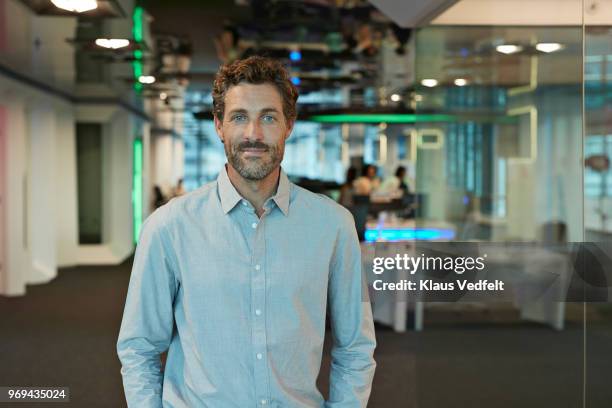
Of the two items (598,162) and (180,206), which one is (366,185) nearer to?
(598,162)

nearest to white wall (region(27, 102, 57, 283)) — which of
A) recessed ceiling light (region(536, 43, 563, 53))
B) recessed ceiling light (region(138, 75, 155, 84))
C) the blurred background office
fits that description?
the blurred background office

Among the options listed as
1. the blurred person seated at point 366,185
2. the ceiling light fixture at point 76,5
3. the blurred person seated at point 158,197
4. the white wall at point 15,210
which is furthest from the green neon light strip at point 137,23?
the blurred person seated at point 366,185

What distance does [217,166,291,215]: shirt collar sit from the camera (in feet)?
6.77

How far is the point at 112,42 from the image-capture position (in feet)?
15.9

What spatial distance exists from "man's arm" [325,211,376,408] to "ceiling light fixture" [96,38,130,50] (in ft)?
10.2

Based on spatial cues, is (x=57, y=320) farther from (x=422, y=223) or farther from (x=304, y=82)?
(x=304, y=82)

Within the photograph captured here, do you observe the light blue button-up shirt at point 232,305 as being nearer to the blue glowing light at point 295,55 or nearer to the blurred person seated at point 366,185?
the blurred person seated at point 366,185

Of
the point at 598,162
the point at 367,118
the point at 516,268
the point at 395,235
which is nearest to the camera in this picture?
the point at 598,162

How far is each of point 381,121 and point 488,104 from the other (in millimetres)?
9838

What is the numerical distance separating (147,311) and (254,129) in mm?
542

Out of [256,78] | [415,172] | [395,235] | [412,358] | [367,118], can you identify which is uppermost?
[367,118]

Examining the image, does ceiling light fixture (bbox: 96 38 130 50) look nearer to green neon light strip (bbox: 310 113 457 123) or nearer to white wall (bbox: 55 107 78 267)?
white wall (bbox: 55 107 78 267)

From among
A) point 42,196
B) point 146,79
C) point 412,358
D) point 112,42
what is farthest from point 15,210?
point 146,79

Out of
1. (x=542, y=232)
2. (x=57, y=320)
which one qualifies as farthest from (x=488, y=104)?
(x=57, y=320)
